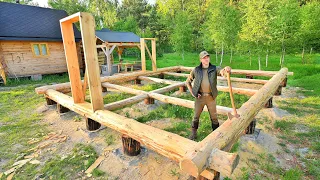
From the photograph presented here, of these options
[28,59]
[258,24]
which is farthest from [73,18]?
[258,24]

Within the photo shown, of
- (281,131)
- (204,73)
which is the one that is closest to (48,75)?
(204,73)

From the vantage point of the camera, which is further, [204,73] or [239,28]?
[239,28]

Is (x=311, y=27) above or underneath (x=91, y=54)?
above

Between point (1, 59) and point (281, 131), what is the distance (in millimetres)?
15413

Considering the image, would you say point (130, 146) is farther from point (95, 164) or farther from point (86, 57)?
point (86, 57)

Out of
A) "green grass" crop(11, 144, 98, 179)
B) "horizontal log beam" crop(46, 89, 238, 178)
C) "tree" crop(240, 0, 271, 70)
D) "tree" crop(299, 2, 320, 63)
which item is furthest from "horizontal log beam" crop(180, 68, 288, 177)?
"tree" crop(299, 2, 320, 63)

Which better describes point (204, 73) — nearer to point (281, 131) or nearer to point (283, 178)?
point (283, 178)

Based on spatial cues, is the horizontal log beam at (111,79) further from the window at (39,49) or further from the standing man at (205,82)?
the window at (39,49)

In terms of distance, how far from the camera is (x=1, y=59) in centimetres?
1172

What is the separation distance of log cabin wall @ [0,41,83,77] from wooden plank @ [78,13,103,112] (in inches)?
464

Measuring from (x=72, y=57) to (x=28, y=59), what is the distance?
11.0 metres

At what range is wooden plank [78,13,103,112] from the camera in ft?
11.4

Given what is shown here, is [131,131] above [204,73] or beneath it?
beneath

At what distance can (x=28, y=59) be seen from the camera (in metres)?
12.7
